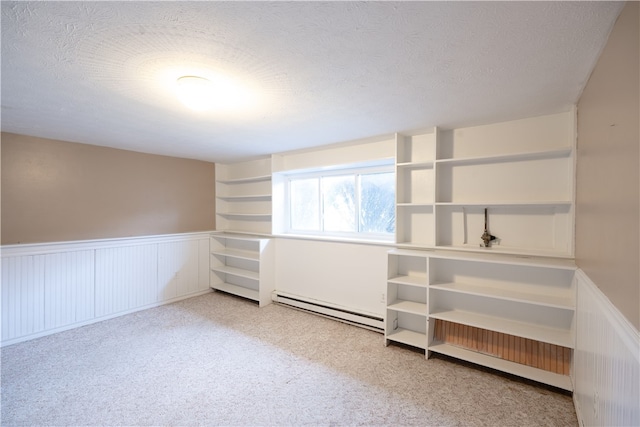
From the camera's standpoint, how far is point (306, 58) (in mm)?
1468

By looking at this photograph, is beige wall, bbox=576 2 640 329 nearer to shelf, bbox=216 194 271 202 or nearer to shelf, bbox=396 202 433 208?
shelf, bbox=396 202 433 208

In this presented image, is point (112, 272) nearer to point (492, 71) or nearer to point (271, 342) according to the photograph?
point (271, 342)

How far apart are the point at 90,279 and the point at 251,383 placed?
2.67m

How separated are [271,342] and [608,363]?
8.45 ft

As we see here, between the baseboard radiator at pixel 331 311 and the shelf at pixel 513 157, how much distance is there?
191 cm

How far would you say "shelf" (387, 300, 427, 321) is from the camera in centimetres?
272

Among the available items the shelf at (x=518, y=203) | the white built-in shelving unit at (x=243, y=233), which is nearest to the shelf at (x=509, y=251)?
the shelf at (x=518, y=203)

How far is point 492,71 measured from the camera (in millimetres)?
1593

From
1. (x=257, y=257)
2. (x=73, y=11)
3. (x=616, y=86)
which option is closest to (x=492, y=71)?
(x=616, y=86)

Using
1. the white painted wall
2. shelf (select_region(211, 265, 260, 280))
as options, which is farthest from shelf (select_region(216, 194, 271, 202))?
shelf (select_region(211, 265, 260, 280))

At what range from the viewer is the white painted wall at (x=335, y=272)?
3.25 m

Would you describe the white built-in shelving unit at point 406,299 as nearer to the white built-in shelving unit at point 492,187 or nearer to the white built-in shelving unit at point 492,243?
the white built-in shelving unit at point 492,243

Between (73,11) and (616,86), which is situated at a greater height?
(73,11)

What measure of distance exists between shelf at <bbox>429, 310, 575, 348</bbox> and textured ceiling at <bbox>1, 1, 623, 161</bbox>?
181cm
